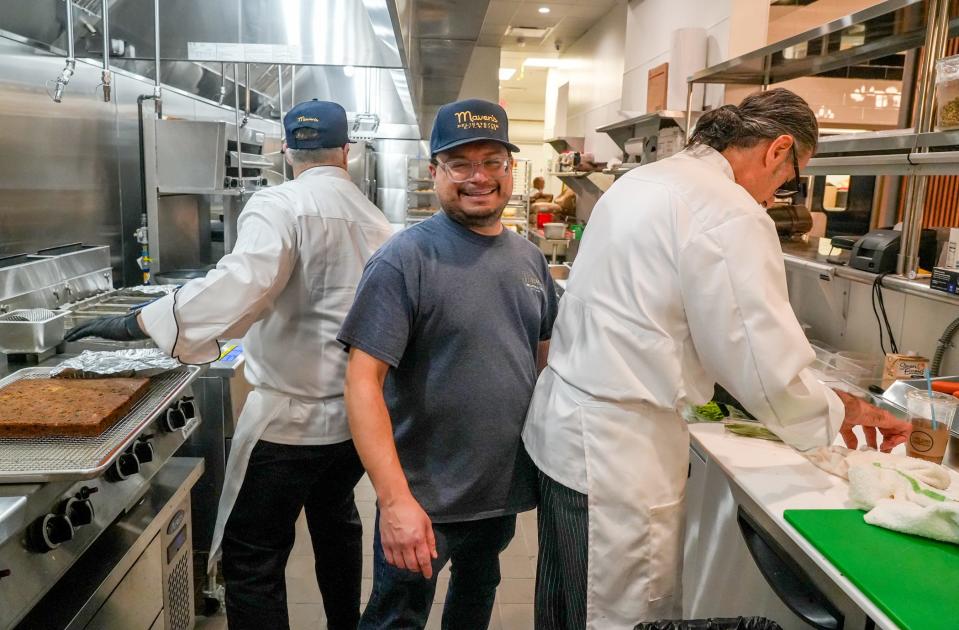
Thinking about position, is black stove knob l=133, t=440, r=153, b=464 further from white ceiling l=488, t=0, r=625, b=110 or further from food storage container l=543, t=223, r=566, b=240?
food storage container l=543, t=223, r=566, b=240

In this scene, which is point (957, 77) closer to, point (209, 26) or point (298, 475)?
point (298, 475)

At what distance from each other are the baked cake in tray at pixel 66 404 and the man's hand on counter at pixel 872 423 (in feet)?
4.97

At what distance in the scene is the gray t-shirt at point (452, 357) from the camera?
145 cm

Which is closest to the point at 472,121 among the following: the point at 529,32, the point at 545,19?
the point at 545,19

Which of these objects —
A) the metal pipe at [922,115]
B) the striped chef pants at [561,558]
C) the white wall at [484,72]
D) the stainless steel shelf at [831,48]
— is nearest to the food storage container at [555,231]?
the white wall at [484,72]

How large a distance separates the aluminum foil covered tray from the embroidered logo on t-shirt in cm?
86

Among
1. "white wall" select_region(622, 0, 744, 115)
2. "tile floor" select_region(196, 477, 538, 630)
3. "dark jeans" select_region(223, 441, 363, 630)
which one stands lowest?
"tile floor" select_region(196, 477, 538, 630)

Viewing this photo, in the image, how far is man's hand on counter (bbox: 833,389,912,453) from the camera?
1.61m

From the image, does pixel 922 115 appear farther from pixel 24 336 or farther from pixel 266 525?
pixel 24 336

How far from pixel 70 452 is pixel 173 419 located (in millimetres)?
502

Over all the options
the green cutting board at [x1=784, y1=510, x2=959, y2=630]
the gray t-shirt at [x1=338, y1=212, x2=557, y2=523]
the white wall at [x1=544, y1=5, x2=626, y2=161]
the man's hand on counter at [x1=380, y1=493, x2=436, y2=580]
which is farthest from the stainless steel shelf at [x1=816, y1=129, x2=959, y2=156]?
the white wall at [x1=544, y1=5, x2=626, y2=161]

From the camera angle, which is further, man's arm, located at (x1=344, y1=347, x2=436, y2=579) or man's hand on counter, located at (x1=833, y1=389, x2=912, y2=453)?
man's hand on counter, located at (x1=833, y1=389, x2=912, y2=453)

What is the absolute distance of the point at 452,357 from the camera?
1.49 meters

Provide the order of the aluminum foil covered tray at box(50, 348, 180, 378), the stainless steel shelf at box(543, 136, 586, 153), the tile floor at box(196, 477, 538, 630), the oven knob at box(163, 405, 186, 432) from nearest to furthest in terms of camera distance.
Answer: the aluminum foil covered tray at box(50, 348, 180, 378), the oven knob at box(163, 405, 186, 432), the tile floor at box(196, 477, 538, 630), the stainless steel shelf at box(543, 136, 586, 153)
